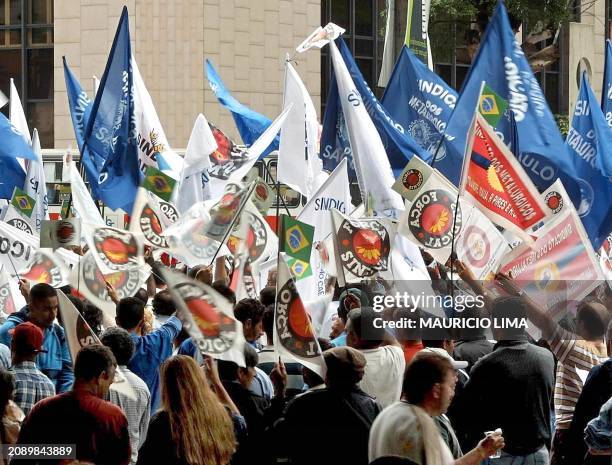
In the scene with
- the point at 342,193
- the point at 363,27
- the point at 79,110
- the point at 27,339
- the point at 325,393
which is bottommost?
the point at 325,393

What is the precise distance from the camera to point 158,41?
3497 cm

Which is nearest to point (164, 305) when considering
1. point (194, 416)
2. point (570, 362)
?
point (570, 362)

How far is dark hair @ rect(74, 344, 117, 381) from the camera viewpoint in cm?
610

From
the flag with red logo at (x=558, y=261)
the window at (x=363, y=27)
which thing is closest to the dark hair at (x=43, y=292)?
the flag with red logo at (x=558, y=261)

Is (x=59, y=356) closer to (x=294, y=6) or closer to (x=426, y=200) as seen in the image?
(x=426, y=200)

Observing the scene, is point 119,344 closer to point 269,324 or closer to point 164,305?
point 269,324

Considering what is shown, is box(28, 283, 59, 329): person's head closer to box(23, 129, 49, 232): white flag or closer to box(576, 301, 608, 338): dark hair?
box(576, 301, 608, 338): dark hair

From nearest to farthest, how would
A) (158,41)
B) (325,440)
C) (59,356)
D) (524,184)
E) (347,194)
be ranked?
(325,440) < (59,356) < (524,184) < (347,194) < (158,41)

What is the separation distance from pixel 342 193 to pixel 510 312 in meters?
5.44

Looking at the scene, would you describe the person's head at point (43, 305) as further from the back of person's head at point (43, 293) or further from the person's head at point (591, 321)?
the person's head at point (591, 321)

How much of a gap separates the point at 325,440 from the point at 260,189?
7.95m

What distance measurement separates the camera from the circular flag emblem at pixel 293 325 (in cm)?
713

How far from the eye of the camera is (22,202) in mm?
16328

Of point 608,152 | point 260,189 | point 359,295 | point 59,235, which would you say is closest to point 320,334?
point 359,295
